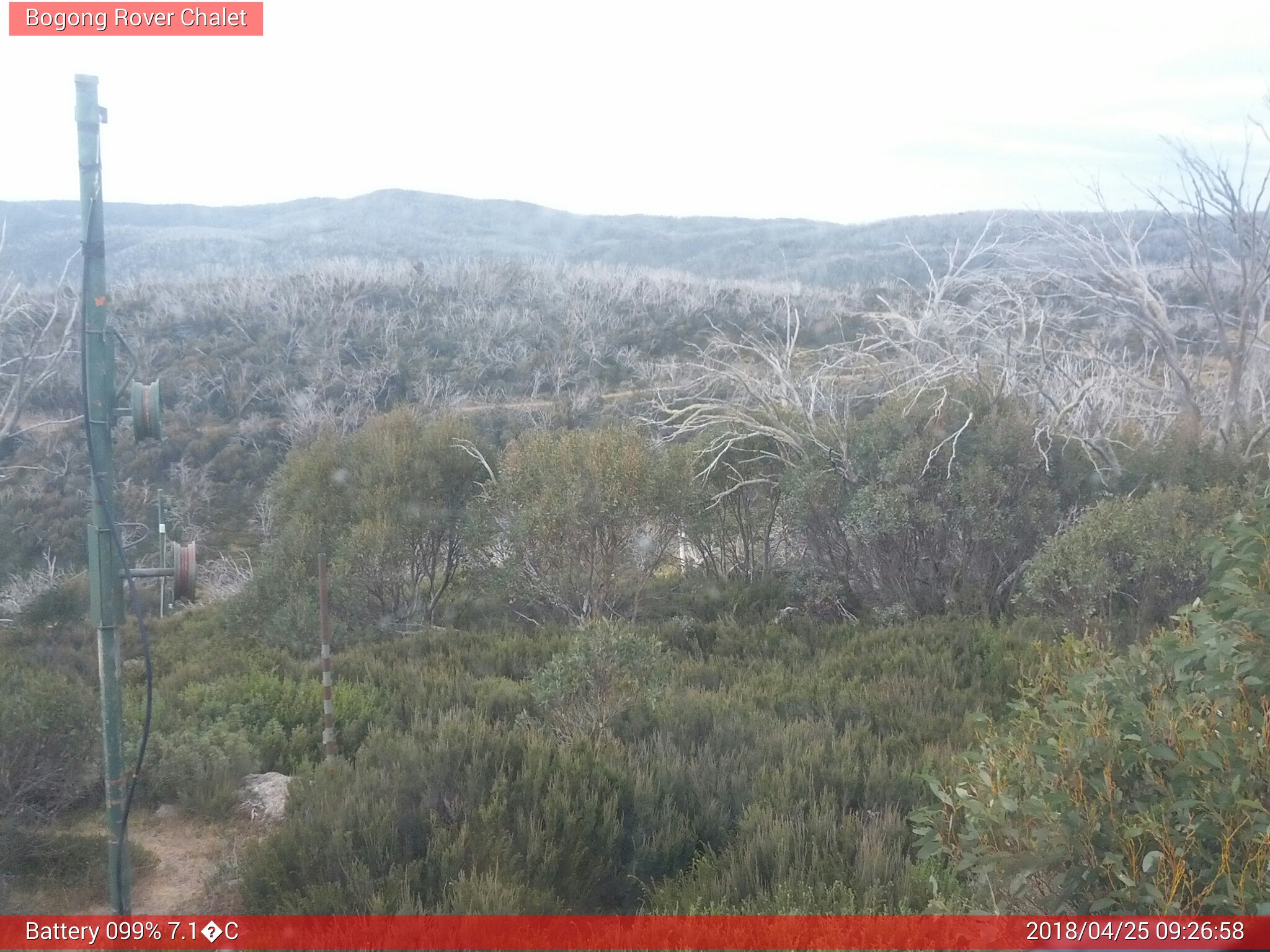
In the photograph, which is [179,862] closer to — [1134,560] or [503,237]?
[1134,560]

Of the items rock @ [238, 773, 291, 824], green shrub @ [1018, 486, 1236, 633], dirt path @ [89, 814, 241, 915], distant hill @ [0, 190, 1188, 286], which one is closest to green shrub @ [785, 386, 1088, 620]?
green shrub @ [1018, 486, 1236, 633]

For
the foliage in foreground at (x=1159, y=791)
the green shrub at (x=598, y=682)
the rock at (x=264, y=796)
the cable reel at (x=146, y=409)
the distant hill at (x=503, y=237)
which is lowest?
the rock at (x=264, y=796)

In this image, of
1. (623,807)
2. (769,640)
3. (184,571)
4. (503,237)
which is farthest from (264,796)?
(503,237)

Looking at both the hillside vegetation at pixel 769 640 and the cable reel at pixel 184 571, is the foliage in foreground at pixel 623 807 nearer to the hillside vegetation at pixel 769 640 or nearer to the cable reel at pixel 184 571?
the hillside vegetation at pixel 769 640

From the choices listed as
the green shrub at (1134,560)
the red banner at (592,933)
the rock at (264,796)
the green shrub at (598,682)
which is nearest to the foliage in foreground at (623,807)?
the green shrub at (598,682)

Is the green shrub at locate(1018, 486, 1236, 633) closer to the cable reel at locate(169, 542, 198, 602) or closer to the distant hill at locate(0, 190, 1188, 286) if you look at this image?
the cable reel at locate(169, 542, 198, 602)

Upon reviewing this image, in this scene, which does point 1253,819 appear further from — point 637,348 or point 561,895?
point 637,348
